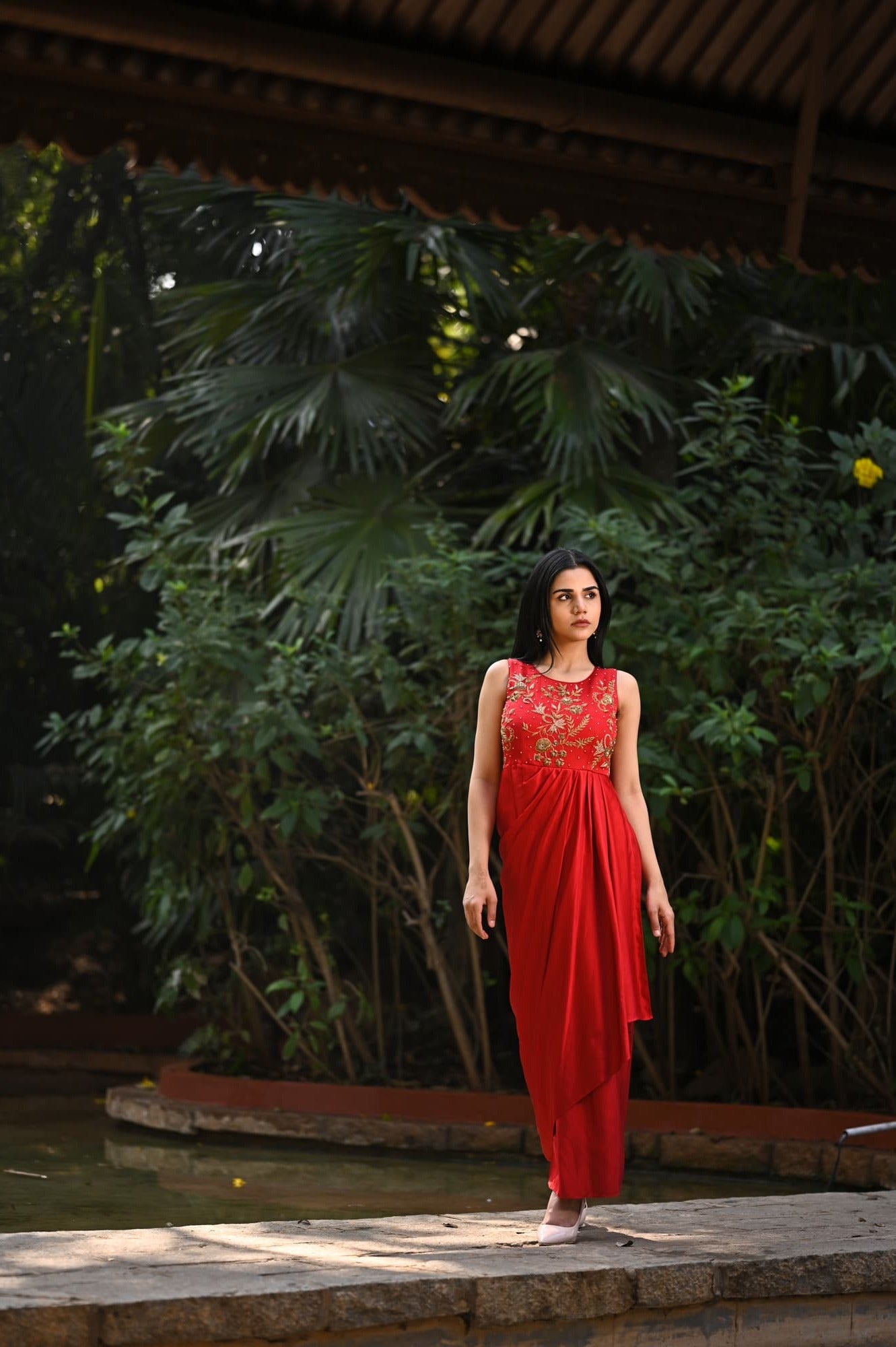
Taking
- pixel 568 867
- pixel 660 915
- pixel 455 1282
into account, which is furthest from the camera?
pixel 660 915

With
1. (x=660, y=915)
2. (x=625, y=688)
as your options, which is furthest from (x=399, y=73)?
(x=660, y=915)

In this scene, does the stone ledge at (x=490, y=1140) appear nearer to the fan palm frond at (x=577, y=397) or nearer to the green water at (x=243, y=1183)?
the green water at (x=243, y=1183)

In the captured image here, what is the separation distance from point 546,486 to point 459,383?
785mm

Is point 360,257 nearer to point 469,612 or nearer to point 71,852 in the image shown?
point 469,612

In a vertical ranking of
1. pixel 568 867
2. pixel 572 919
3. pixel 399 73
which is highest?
pixel 399 73

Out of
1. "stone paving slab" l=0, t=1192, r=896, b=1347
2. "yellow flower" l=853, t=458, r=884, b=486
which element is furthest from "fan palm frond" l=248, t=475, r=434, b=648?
"stone paving slab" l=0, t=1192, r=896, b=1347

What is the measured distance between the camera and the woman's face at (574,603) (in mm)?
3531

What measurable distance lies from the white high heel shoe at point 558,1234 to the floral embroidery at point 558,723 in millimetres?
967

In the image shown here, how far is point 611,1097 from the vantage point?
332 centimetres

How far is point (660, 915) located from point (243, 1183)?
244 centimetres

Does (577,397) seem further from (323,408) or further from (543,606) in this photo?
(543,606)

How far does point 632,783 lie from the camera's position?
11.9ft

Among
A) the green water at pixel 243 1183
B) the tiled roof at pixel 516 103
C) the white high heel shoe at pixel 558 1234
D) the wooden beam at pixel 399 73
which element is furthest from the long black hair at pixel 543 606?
the green water at pixel 243 1183

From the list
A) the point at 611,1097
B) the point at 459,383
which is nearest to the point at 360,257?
the point at 459,383
